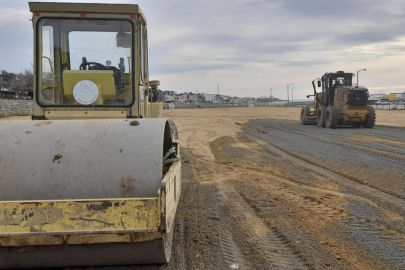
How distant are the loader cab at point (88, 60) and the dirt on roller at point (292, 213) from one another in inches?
70.7

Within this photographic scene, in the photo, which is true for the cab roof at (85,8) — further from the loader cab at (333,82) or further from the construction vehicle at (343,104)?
the loader cab at (333,82)

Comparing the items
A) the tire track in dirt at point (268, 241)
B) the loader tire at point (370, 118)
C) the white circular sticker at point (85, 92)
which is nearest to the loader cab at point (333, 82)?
the loader tire at point (370, 118)

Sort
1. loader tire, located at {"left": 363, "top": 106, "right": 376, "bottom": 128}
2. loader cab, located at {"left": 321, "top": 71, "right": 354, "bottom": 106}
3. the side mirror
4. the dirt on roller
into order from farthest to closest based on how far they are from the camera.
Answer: loader cab, located at {"left": 321, "top": 71, "right": 354, "bottom": 106}
loader tire, located at {"left": 363, "top": 106, "right": 376, "bottom": 128}
the side mirror
the dirt on roller

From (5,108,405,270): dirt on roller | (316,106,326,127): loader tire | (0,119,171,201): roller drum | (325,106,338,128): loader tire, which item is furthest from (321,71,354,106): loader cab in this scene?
(0,119,171,201): roller drum

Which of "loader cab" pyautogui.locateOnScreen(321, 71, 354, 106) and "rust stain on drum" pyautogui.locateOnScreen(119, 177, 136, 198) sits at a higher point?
"loader cab" pyautogui.locateOnScreen(321, 71, 354, 106)

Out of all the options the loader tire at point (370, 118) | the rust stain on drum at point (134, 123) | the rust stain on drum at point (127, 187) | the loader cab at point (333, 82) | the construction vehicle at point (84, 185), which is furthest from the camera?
the loader cab at point (333, 82)

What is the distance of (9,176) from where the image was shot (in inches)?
137

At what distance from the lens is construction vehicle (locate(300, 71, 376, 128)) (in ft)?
68.8

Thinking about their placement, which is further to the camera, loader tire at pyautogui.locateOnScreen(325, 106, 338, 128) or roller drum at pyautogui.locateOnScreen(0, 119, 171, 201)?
loader tire at pyautogui.locateOnScreen(325, 106, 338, 128)

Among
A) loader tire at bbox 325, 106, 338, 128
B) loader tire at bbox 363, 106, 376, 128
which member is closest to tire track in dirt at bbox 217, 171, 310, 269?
loader tire at bbox 325, 106, 338, 128

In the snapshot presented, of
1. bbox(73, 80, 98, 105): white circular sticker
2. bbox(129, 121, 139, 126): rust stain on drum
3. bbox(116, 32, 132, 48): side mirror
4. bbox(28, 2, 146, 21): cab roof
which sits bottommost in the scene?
bbox(129, 121, 139, 126): rust stain on drum

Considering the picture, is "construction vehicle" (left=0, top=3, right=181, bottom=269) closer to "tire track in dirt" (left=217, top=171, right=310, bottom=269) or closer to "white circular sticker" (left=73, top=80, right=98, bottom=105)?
"white circular sticker" (left=73, top=80, right=98, bottom=105)

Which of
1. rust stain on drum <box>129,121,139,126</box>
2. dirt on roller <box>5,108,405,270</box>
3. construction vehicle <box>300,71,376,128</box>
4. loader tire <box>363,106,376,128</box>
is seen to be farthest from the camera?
construction vehicle <box>300,71,376,128</box>

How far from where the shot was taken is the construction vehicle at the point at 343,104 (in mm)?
20969
